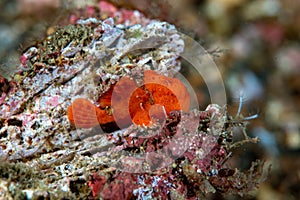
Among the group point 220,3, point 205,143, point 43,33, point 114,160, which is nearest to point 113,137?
point 114,160

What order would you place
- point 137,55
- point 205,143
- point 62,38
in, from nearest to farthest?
point 205,143 < point 62,38 < point 137,55

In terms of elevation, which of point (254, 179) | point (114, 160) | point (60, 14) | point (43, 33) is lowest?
point (254, 179)

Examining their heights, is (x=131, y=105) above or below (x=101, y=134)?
above

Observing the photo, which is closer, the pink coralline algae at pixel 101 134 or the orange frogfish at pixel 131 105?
the pink coralline algae at pixel 101 134

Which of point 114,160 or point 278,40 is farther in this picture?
point 278,40

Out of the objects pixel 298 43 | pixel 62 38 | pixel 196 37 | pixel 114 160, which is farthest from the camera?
pixel 298 43

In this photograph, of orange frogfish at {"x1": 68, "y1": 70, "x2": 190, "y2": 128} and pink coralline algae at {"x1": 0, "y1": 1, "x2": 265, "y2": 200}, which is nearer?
pink coralline algae at {"x1": 0, "y1": 1, "x2": 265, "y2": 200}

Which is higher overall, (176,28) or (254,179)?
(176,28)

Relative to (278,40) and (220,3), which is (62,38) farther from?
(278,40)
